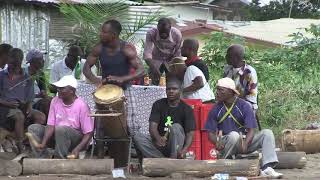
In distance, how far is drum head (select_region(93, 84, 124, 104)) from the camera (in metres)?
7.77

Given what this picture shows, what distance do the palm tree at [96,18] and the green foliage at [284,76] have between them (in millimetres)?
3038

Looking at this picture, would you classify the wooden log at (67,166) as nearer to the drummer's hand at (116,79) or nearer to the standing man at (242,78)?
the drummer's hand at (116,79)

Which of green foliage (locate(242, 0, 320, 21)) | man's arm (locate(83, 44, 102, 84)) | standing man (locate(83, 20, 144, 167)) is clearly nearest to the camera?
standing man (locate(83, 20, 144, 167))

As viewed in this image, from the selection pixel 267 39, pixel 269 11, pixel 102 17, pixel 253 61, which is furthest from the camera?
pixel 269 11

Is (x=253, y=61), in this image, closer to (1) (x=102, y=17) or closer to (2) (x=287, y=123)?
(2) (x=287, y=123)

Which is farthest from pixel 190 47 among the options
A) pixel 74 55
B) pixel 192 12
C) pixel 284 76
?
pixel 192 12

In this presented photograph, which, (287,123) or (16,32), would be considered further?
(16,32)

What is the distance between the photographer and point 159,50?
948cm

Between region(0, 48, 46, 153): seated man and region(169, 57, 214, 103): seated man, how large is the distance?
1883mm

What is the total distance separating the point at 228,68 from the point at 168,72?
826 mm

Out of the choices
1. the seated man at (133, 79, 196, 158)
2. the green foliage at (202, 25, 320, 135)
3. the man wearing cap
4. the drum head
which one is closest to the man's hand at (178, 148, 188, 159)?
the seated man at (133, 79, 196, 158)

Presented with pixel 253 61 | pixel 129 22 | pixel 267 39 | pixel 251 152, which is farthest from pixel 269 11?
pixel 251 152

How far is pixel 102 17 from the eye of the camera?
10.1 m

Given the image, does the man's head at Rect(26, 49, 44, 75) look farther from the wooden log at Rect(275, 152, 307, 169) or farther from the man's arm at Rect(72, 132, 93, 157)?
the wooden log at Rect(275, 152, 307, 169)
